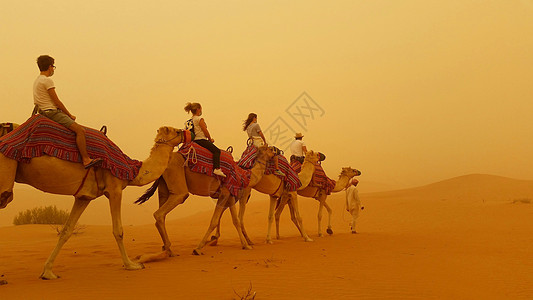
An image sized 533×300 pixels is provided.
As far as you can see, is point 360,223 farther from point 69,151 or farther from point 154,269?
point 69,151

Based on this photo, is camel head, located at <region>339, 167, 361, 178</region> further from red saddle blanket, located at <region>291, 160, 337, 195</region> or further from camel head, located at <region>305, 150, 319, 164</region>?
camel head, located at <region>305, 150, 319, 164</region>

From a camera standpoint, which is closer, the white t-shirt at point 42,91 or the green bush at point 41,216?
the white t-shirt at point 42,91

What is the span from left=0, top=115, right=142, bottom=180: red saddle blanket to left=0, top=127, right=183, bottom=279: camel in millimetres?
99

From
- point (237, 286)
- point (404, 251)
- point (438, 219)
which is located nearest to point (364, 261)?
point (404, 251)

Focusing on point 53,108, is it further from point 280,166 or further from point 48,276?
point 280,166

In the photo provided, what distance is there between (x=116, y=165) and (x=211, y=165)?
2.52 metres

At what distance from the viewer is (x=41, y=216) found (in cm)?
1819

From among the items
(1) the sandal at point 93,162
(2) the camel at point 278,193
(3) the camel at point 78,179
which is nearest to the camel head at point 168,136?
(3) the camel at point 78,179

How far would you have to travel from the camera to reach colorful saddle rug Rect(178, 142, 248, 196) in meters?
8.42

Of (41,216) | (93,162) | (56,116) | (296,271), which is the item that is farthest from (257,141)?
(41,216)

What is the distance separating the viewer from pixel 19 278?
622 centimetres

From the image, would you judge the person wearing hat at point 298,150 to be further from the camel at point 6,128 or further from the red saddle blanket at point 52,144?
the camel at point 6,128

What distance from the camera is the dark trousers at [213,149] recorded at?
345 inches

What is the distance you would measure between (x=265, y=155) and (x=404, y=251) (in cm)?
406
